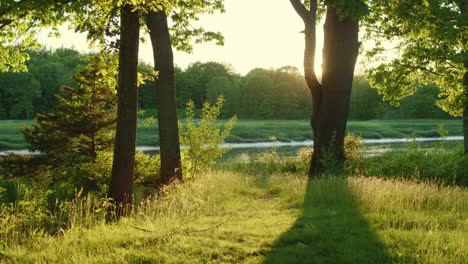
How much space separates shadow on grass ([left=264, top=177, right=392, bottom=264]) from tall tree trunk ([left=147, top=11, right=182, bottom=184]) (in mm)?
6108

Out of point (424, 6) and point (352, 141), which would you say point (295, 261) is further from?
point (352, 141)

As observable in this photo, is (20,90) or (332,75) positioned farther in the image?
(20,90)

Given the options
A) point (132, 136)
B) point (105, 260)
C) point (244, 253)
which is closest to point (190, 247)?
point (244, 253)

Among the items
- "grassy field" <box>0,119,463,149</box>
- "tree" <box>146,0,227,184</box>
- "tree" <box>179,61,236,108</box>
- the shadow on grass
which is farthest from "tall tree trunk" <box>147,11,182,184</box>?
"tree" <box>179,61,236,108</box>

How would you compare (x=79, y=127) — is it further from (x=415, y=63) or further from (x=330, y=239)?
(x=415, y=63)

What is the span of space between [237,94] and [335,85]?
3049 inches

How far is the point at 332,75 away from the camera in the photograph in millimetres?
15555

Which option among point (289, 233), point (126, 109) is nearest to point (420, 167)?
point (289, 233)

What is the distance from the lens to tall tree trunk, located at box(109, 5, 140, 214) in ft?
32.2

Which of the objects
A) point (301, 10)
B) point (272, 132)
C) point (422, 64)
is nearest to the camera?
point (301, 10)

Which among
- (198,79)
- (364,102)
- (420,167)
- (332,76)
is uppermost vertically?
(198,79)

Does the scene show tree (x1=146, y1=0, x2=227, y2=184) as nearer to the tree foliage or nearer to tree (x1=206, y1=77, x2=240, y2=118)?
the tree foliage

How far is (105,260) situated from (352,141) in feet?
43.9

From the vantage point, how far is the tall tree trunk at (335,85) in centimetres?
1530
